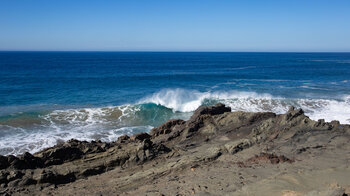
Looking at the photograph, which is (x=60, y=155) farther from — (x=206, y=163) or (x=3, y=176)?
(x=206, y=163)

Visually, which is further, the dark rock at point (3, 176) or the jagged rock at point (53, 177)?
the jagged rock at point (53, 177)

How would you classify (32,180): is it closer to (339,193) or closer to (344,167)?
(339,193)

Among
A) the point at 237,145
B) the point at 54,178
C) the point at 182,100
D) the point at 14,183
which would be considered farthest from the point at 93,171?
the point at 182,100

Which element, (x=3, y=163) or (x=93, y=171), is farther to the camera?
(x=93, y=171)

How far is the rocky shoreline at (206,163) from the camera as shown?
7.45 metres

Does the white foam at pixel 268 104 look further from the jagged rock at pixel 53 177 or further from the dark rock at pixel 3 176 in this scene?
the dark rock at pixel 3 176

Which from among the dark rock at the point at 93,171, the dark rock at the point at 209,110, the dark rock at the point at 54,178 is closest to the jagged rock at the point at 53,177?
the dark rock at the point at 54,178

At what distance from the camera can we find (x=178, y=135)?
1188 centimetres

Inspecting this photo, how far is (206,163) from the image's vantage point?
9195 mm

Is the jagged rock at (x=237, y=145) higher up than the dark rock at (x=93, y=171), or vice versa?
the jagged rock at (x=237, y=145)

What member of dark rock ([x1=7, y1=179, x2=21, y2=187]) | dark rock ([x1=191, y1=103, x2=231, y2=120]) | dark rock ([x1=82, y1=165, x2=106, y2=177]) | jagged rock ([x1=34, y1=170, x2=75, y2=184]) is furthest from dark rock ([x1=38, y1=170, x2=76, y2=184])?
dark rock ([x1=191, y1=103, x2=231, y2=120])

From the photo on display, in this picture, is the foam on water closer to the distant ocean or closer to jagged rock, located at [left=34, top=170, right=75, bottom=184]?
the distant ocean

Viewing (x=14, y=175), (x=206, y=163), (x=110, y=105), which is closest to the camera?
(x=14, y=175)

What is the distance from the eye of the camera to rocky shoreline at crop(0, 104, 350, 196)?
7.45m
